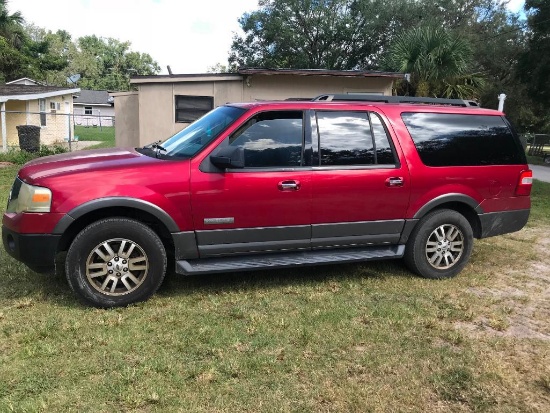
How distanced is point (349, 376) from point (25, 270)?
362cm

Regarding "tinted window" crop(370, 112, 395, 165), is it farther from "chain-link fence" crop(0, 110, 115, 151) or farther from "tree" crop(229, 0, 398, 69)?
"tree" crop(229, 0, 398, 69)

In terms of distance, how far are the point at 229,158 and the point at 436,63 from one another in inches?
466

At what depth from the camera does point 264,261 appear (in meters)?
4.42

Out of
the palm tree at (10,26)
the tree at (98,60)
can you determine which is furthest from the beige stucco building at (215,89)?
the tree at (98,60)

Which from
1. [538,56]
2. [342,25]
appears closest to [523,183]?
[538,56]

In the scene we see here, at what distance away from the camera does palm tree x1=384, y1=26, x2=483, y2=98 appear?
1383 cm

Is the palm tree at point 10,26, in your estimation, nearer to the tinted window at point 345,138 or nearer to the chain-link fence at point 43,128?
the chain-link fence at point 43,128

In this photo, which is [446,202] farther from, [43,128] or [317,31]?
[317,31]

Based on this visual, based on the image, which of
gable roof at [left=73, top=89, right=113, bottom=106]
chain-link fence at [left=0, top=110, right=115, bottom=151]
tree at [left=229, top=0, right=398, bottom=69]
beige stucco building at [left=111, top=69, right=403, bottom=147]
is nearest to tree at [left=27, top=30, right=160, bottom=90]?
gable roof at [left=73, top=89, right=113, bottom=106]

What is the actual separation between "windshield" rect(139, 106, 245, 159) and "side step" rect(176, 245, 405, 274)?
1.00 m

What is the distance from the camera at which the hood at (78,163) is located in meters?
3.98

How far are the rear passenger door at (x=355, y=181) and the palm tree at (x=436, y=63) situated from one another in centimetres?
1003

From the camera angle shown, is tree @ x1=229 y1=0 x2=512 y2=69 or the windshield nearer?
the windshield

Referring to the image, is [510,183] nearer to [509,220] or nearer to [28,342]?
[509,220]
